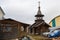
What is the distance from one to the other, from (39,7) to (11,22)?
2185 centimetres

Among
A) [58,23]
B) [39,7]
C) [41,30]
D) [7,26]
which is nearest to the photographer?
[7,26]

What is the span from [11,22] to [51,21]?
65.9 feet

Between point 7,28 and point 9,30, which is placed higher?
point 7,28

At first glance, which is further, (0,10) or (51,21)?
(51,21)

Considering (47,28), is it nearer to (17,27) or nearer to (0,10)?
(0,10)

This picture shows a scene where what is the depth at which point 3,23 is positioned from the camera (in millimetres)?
16469

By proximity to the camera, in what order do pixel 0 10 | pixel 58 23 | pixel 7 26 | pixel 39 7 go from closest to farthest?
pixel 7 26, pixel 0 10, pixel 58 23, pixel 39 7

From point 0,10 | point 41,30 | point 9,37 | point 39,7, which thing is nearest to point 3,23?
point 9,37

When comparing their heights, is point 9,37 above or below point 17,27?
below

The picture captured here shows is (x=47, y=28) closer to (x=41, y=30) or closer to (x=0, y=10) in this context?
(x=41, y=30)

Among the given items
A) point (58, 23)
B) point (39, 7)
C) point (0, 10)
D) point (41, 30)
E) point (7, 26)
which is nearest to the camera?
point (7, 26)

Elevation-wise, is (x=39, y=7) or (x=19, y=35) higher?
(x=39, y=7)

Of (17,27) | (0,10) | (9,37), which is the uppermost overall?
(0,10)

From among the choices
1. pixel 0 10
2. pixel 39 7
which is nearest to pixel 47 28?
pixel 39 7
